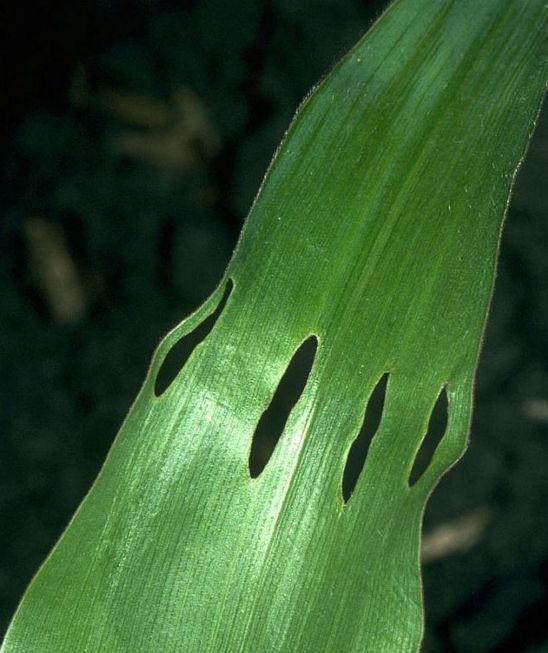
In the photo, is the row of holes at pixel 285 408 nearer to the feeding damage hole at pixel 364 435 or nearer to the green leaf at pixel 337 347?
Answer: the feeding damage hole at pixel 364 435

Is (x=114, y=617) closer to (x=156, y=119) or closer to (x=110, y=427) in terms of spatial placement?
(x=110, y=427)

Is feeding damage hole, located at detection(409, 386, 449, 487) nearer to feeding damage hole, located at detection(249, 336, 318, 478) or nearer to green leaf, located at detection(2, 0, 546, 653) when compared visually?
feeding damage hole, located at detection(249, 336, 318, 478)

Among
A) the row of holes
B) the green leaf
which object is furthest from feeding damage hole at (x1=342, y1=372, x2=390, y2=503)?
the green leaf

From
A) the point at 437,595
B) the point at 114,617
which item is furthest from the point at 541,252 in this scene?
the point at 114,617

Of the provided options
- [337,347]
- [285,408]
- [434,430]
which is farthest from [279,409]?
[337,347]

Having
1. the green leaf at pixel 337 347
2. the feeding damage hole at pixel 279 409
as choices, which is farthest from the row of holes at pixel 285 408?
the green leaf at pixel 337 347
